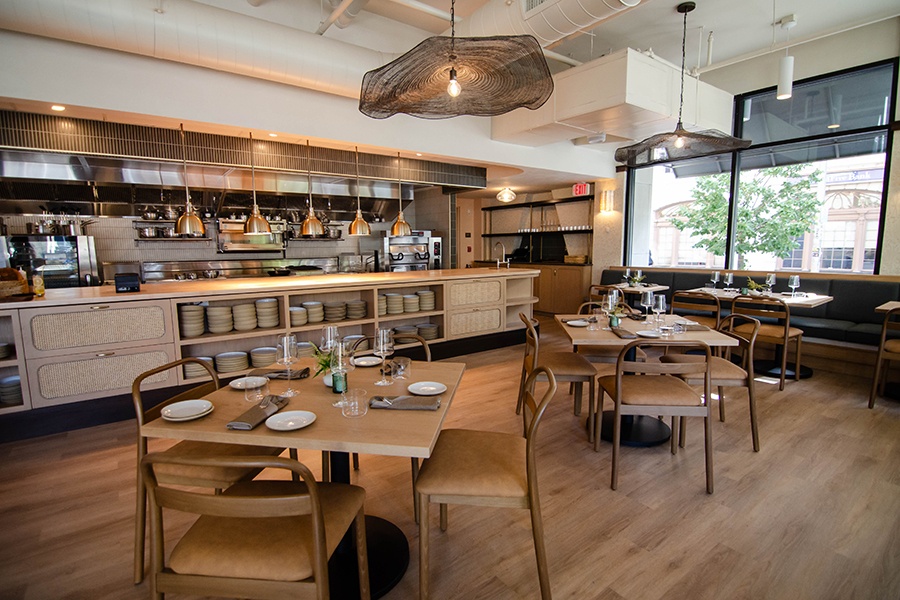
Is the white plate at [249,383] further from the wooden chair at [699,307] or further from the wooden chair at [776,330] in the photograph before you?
the wooden chair at [776,330]

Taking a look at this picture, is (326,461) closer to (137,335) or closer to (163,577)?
(163,577)

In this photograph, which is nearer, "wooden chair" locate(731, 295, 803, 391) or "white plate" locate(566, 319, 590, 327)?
"white plate" locate(566, 319, 590, 327)

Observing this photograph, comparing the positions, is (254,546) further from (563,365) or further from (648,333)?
(648,333)

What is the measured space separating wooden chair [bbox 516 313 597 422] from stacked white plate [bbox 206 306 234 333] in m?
2.75

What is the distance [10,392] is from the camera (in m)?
3.40

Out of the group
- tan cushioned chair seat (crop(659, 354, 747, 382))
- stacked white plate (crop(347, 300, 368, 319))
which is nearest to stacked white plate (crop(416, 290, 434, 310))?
stacked white plate (crop(347, 300, 368, 319))

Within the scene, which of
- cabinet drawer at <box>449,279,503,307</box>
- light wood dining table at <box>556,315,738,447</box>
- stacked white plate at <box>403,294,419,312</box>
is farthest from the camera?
cabinet drawer at <box>449,279,503,307</box>

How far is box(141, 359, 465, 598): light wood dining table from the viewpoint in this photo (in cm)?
152

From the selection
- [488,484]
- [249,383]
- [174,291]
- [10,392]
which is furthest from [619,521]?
[10,392]

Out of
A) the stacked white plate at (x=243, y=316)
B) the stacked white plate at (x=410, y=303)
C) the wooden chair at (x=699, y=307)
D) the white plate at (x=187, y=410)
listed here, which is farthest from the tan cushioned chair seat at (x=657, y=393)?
the stacked white plate at (x=243, y=316)

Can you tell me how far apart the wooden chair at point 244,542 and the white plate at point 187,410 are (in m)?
0.38

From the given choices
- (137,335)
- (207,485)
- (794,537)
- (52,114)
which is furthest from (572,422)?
(52,114)

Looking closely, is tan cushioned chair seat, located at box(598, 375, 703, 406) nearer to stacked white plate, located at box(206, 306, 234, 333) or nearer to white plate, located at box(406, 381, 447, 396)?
white plate, located at box(406, 381, 447, 396)

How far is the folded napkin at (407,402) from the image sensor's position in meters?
1.79
